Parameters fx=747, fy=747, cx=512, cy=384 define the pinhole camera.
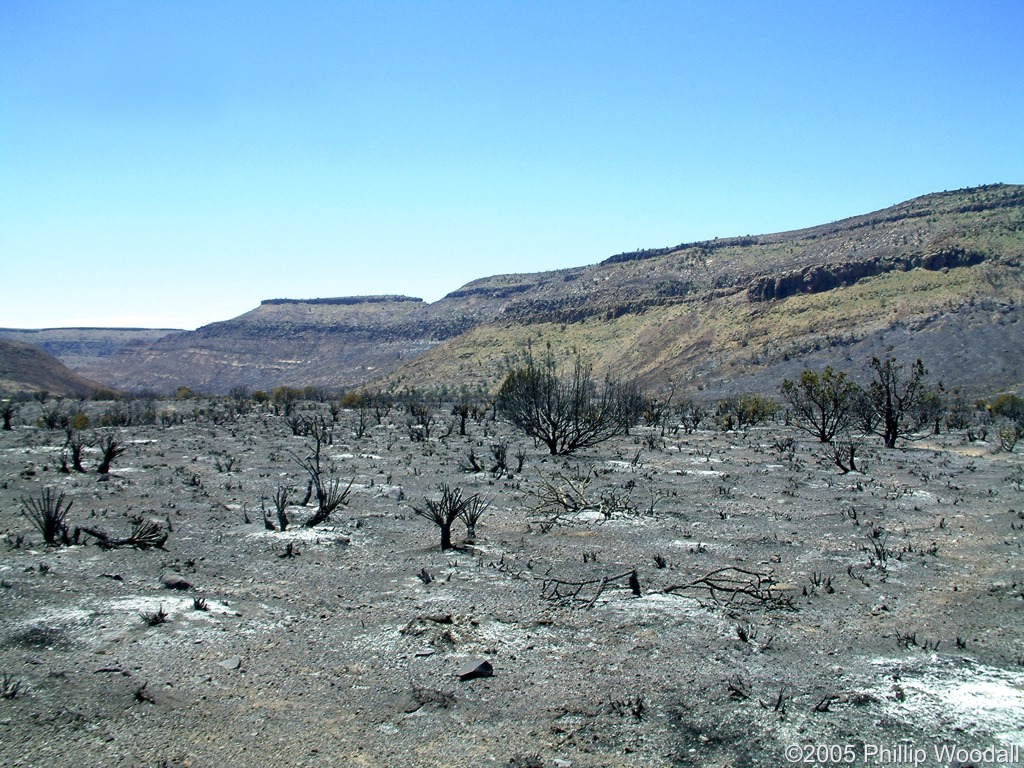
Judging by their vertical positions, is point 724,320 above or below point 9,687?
above

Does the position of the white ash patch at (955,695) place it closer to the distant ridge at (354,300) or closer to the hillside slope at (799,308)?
the hillside slope at (799,308)

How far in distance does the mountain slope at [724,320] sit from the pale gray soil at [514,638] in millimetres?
46417

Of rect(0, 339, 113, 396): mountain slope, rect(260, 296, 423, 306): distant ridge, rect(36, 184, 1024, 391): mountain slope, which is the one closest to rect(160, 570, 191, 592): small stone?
rect(36, 184, 1024, 391): mountain slope

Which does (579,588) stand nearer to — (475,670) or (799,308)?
(475,670)

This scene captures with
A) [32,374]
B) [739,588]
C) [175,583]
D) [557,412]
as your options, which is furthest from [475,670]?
[32,374]

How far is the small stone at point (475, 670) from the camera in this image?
271 inches

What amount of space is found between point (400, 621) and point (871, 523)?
30.6 feet

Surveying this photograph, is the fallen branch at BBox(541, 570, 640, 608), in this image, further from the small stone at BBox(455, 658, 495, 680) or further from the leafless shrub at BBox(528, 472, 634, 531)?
the leafless shrub at BBox(528, 472, 634, 531)

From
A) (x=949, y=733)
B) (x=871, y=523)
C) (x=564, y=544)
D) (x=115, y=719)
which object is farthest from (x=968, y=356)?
(x=115, y=719)

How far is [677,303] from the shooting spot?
3533 inches

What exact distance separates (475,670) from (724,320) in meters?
75.7

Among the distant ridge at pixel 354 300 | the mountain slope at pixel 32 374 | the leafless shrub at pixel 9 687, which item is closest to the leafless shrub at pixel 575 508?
the leafless shrub at pixel 9 687

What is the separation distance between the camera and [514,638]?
25.9ft

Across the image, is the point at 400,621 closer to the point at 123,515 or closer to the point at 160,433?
the point at 123,515
